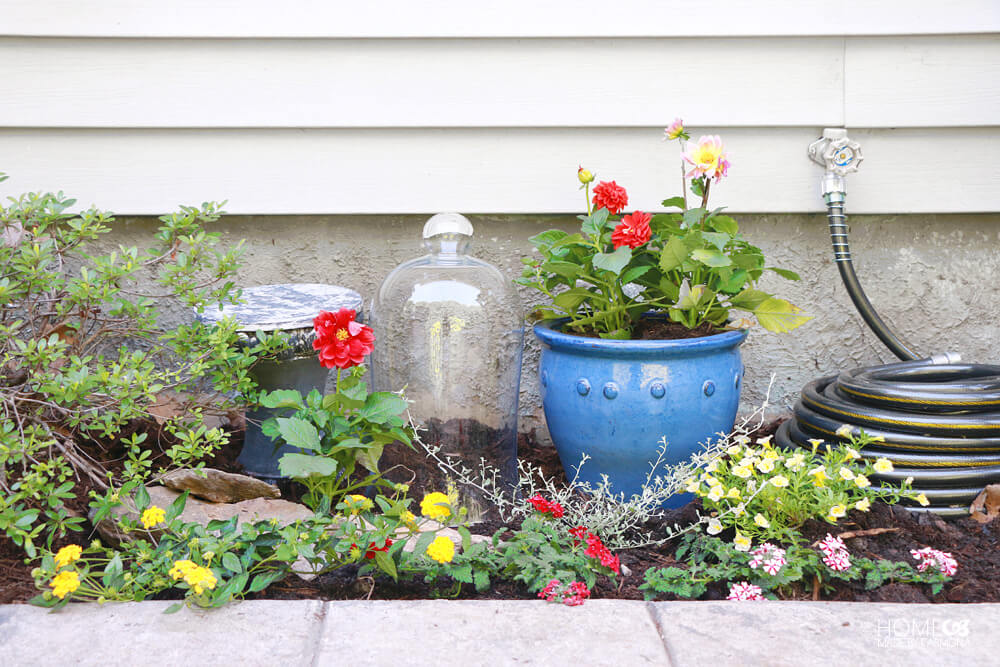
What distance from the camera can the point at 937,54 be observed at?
2.46 metres

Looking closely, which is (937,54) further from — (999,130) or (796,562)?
(796,562)

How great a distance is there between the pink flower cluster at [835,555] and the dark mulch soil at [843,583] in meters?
0.05

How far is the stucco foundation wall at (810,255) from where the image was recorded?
2.60 m

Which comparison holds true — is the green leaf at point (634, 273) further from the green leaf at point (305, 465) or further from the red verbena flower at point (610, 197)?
the green leaf at point (305, 465)

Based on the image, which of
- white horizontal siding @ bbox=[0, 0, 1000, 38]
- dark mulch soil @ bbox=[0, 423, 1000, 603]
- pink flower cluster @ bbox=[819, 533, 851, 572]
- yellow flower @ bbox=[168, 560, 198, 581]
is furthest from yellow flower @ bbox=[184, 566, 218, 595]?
white horizontal siding @ bbox=[0, 0, 1000, 38]

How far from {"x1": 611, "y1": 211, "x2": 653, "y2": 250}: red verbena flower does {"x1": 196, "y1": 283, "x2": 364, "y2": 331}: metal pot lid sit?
2.63 feet

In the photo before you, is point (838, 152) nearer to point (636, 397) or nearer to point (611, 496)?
point (636, 397)

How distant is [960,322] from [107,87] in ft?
9.22

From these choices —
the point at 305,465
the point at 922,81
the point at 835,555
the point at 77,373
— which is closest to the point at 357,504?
the point at 305,465

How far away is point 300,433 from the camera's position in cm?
183

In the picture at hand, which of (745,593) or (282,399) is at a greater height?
(282,399)

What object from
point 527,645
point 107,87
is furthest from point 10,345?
point 527,645

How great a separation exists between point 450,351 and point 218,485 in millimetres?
731

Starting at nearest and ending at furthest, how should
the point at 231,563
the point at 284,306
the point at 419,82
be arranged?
the point at 231,563 < the point at 284,306 < the point at 419,82
